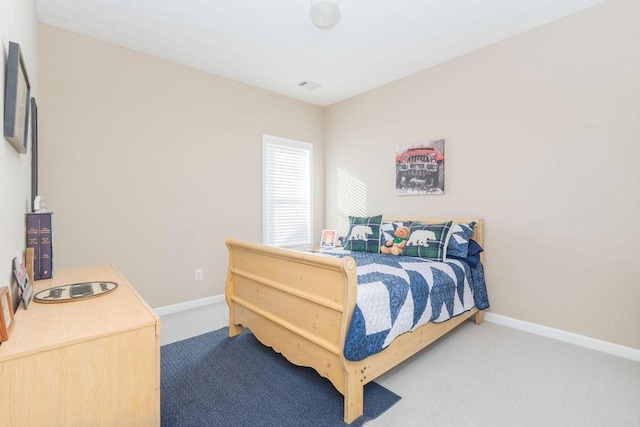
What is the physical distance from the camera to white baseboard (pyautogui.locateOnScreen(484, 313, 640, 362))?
7.41 feet

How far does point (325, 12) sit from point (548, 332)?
10.1ft

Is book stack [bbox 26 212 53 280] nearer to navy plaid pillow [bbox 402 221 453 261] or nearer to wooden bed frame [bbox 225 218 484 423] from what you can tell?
wooden bed frame [bbox 225 218 484 423]

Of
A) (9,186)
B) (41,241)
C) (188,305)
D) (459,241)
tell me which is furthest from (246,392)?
(459,241)

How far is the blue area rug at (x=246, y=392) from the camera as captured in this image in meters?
1.62

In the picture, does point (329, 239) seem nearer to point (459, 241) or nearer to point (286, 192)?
point (286, 192)

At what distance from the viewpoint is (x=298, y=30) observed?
2.65m

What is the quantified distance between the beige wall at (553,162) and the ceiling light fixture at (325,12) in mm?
1603

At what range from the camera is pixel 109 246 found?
9.39ft

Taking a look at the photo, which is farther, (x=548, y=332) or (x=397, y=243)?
(x=397, y=243)

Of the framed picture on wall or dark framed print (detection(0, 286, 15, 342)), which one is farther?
the framed picture on wall

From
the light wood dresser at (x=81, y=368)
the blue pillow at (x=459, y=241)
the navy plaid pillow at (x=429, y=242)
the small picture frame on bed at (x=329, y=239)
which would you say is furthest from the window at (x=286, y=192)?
the light wood dresser at (x=81, y=368)

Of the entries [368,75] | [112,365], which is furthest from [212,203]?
[112,365]

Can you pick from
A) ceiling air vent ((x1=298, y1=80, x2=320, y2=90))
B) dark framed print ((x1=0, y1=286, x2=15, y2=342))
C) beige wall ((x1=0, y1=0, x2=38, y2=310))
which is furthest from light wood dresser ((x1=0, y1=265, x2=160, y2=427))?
ceiling air vent ((x1=298, y1=80, x2=320, y2=90))

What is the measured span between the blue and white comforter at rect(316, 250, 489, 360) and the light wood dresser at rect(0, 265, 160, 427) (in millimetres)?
898
